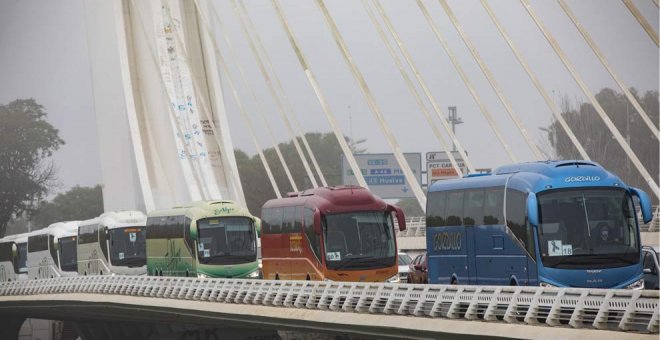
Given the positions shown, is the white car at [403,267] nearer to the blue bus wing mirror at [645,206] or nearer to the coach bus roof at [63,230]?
the blue bus wing mirror at [645,206]

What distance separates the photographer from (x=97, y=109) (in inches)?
3260

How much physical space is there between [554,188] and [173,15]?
54313 millimetres

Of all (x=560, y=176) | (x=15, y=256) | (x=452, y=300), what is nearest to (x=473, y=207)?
(x=560, y=176)

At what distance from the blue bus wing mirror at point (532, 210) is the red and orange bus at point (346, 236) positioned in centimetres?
1032

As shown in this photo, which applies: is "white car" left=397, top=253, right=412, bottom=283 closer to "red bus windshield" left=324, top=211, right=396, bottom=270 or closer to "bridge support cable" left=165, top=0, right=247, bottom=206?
"red bus windshield" left=324, top=211, right=396, bottom=270

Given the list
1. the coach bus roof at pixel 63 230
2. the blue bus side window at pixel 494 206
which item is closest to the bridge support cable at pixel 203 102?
the coach bus roof at pixel 63 230

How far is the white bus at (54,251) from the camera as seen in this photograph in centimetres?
7238

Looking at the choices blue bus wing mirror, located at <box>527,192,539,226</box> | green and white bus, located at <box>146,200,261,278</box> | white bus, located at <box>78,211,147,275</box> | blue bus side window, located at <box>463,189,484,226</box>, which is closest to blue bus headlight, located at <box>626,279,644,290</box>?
blue bus wing mirror, located at <box>527,192,539,226</box>

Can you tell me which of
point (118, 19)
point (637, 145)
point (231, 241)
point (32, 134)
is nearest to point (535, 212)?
point (231, 241)

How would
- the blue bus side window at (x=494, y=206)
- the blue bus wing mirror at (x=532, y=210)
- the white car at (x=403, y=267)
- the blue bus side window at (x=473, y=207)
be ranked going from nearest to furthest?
the blue bus wing mirror at (x=532, y=210) < the blue bus side window at (x=494, y=206) < the blue bus side window at (x=473, y=207) < the white car at (x=403, y=267)

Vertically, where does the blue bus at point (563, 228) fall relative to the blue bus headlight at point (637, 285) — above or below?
above

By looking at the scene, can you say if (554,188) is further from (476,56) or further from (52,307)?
(52,307)

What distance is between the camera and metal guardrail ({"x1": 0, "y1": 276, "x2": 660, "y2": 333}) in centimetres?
2300

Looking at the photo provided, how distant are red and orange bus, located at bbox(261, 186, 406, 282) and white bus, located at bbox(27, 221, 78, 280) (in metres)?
33.5
